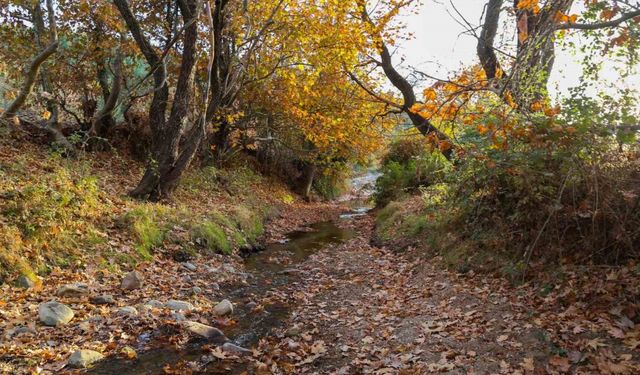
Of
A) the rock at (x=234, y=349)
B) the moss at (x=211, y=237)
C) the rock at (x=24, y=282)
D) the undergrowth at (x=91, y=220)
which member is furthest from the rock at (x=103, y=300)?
the moss at (x=211, y=237)

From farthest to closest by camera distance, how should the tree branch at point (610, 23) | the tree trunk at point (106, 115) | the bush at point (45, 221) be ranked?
the tree trunk at point (106, 115) → the bush at point (45, 221) → the tree branch at point (610, 23)

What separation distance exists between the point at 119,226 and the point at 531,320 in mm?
7787

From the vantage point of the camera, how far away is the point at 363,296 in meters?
8.68

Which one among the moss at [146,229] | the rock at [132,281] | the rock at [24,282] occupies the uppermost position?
the moss at [146,229]

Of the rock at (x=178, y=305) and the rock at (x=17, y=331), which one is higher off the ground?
the rock at (x=17, y=331)

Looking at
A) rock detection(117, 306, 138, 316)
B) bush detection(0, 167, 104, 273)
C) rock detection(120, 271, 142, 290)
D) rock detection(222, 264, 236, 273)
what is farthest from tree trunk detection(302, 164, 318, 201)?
rock detection(117, 306, 138, 316)

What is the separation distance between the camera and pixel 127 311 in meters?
6.74

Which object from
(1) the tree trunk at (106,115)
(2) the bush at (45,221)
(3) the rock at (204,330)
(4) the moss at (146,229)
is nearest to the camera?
(3) the rock at (204,330)

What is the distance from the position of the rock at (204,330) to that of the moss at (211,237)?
177 inches

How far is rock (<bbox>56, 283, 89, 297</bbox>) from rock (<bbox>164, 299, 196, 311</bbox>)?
122cm

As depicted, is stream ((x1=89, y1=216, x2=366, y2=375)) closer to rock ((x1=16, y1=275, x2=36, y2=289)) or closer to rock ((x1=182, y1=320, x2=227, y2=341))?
rock ((x1=182, y1=320, x2=227, y2=341))

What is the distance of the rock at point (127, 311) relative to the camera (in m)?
6.68

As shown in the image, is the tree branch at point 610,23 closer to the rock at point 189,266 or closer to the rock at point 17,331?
the rock at point 17,331

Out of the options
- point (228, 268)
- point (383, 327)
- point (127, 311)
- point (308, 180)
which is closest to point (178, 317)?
point (127, 311)
